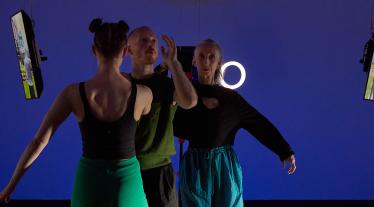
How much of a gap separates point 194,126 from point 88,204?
3.07ft

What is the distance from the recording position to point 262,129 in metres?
2.67

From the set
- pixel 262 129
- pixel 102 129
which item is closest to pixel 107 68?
pixel 102 129

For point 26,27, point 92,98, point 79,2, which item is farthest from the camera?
point 79,2

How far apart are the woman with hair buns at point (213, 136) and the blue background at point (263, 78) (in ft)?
5.72

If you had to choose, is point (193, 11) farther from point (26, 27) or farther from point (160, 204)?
point (160, 204)

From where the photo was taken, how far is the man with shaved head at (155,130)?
7.10 feet

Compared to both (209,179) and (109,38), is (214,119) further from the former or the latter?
(109,38)

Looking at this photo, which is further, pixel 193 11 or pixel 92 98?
pixel 193 11

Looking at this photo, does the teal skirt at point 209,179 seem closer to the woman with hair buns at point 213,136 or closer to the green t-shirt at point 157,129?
the woman with hair buns at point 213,136

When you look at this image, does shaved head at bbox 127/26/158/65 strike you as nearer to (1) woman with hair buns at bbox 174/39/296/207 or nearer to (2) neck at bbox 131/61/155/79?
(2) neck at bbox 131/61/155/79

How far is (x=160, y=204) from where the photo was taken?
217 centimetres

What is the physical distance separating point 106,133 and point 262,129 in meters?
1.25

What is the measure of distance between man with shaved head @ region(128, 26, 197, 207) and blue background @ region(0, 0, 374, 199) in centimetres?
206

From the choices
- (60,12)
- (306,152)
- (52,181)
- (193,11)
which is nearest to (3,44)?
(60,12)
